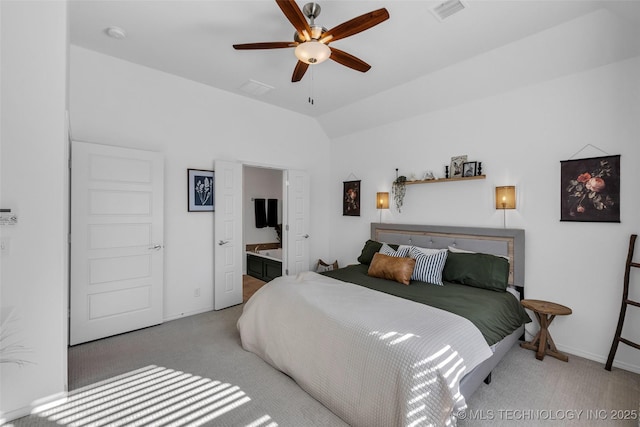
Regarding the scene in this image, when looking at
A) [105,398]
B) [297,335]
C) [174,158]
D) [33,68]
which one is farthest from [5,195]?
[297,335]

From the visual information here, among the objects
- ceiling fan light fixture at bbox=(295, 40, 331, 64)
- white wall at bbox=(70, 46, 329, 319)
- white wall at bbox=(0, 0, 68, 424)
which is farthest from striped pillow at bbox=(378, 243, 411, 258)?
white wall at bbox=(0, 0, 68, 424)

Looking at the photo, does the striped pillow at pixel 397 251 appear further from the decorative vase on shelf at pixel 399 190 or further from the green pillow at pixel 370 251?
the decorative vase on shelf at pixel 399 190

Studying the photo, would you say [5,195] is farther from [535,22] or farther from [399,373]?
[535,22]

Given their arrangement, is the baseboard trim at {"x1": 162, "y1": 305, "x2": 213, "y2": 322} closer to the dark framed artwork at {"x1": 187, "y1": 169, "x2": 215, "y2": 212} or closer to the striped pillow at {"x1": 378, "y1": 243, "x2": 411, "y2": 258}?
the dark framed artwork at {"x1": 187, "y1": 169, "x2": 215, "y2": 212}

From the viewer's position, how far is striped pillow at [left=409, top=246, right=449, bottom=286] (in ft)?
10.2

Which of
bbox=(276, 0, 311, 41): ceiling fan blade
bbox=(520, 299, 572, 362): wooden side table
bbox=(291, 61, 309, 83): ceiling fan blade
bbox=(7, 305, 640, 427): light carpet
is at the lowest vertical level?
bbox=(7, 305, 640, 427): light carpet

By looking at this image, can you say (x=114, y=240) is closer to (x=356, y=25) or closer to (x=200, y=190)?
(x=200, y=190)

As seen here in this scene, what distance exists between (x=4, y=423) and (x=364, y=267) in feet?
11.2

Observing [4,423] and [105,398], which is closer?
[4,423]

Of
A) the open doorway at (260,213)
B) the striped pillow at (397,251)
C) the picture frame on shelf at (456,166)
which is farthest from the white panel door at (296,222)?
the picture frame on shelf at (456,166)

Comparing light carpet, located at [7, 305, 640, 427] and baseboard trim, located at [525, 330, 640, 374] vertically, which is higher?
baseboard trim, located at [525, 330, 640, 374]

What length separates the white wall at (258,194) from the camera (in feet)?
21.8

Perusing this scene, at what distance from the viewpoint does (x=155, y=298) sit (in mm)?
3430

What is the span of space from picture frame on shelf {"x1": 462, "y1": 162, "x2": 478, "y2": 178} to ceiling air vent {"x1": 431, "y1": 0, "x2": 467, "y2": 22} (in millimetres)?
1715
